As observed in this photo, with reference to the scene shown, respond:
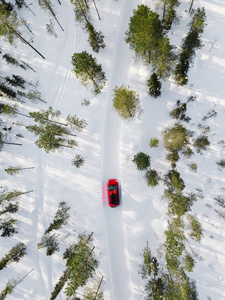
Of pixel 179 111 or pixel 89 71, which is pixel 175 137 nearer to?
pixel 179 111

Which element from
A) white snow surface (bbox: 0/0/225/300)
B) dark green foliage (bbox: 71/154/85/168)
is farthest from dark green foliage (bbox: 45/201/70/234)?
dark green foliage (bbox: 71/154/85/168)

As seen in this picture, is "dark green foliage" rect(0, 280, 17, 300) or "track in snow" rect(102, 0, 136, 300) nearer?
"dark green foliage" rect(0, 280, 17, 300)

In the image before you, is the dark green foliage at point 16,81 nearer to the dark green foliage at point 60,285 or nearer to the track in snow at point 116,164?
the track in snow at point 116,164

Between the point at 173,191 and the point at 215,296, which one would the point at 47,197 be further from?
the point at 215,296

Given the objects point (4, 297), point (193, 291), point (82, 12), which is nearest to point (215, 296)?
point (193, 291)

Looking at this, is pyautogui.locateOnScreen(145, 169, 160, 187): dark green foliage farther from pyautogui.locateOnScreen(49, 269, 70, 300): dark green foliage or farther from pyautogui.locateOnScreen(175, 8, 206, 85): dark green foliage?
pyautogui.locateOnScreen(49, 269, 70, 300): dark green foliage

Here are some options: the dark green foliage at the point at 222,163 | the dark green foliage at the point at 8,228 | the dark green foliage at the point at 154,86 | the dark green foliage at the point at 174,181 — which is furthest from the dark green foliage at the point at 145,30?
the dark green foliage at the point at 8,228
